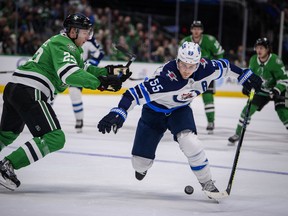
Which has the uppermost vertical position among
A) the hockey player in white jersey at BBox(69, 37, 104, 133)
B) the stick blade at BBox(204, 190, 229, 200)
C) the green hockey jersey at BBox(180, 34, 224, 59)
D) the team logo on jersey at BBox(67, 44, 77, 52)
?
the team logo on jersey at BBox(67, 44, 77, 52)

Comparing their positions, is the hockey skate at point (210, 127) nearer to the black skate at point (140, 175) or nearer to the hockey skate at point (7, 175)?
the black skate at point (140, 175)

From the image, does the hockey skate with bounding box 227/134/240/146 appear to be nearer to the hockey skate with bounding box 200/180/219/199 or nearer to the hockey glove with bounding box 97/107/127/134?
the hockey skate with bounding box 200/180/219/199

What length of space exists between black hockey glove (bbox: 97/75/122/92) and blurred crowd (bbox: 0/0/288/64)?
8432mm

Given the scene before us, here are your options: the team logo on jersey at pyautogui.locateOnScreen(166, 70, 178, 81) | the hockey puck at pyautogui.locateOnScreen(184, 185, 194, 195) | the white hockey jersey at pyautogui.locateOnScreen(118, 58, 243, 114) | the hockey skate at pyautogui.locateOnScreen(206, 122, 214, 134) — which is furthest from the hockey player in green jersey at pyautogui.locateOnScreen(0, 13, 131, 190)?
the hockey skate at pyautogui.locateOnScreen(206, 122, 214, 134)

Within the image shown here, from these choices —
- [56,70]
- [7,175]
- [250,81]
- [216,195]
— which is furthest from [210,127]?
[7,175]

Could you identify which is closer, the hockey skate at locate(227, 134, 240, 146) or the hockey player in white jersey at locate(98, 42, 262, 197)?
the hockey player in white jersey at locate(98, 42, 262, 197)

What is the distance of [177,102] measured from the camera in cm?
403

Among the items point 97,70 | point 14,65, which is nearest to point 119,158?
point 97,70

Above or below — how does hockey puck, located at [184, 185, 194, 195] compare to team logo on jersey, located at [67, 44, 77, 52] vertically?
below

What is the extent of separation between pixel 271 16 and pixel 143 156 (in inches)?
470

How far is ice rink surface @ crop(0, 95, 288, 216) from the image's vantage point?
12.0 feet

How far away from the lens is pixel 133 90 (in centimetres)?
387

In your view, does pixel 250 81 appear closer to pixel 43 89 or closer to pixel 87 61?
pixel 43 89

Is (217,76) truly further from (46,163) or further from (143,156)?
(46,163)
